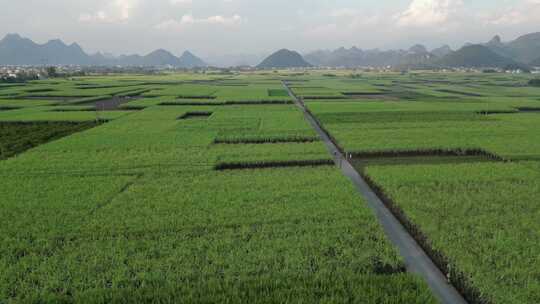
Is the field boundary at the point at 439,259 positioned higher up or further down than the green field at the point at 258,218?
further down

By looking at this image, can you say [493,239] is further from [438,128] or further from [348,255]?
[438,128]

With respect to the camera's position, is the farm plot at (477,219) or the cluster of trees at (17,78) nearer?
the farm plot at (477,219)

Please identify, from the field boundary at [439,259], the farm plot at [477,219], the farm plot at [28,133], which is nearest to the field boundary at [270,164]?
the farm plot at [477,219]

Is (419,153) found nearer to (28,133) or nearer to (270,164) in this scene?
(270,164)

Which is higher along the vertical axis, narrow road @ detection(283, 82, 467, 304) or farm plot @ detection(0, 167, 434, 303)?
farm plot @ detection(0, 167, 434, 303)

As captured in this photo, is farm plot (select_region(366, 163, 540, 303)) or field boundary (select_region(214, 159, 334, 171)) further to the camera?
field boundary (select_region(214, 159, 334, 171))

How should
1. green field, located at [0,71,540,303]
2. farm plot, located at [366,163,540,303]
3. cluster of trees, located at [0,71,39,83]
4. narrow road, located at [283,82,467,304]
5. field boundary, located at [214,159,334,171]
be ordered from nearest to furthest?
green field, located at [0,71,540,303] < farm plot, located at [366,163,540,303] < narrow road, located at [283,82,467,304] < field boundary, located at [214,159,334,171] < cluster of trees, located at [0,71,39,83]

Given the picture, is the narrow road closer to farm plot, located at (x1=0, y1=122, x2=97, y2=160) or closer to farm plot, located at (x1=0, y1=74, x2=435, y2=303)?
farm plot, located at (x1=0, y1=74, x2=435, y2=303)

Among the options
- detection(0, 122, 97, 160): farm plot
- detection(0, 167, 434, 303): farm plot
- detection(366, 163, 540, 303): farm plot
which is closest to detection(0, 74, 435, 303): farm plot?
detection(0, 167, 434, 303): farm plot

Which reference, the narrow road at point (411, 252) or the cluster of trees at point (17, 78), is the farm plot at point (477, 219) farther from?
the cluster of trees at point (17, 78)
